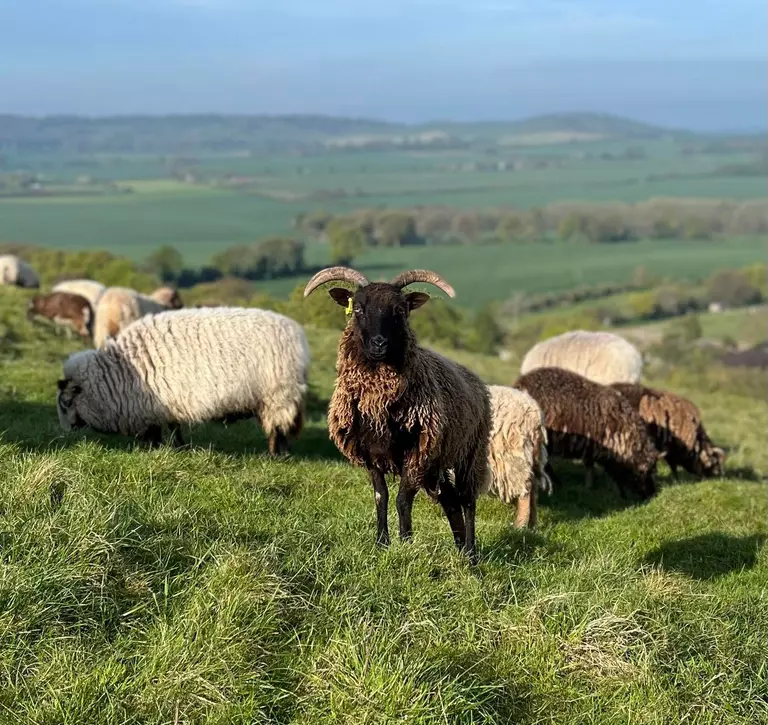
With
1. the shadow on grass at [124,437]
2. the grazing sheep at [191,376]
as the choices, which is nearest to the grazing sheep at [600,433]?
the shadow on grass at [124,437]

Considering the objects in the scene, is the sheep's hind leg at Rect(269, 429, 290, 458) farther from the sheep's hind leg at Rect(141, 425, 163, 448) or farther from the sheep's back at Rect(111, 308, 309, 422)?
the sheep's hind leg at Rect(141, 425, 163, 448)

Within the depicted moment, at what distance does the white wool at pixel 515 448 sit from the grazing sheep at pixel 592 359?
5768 millimetres

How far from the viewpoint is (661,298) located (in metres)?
78.4

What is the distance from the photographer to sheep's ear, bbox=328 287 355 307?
6188 mm

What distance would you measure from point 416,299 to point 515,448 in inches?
120

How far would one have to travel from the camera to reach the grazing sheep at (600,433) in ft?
34.8

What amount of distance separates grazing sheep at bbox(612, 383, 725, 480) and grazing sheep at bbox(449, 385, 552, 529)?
425 centimetres

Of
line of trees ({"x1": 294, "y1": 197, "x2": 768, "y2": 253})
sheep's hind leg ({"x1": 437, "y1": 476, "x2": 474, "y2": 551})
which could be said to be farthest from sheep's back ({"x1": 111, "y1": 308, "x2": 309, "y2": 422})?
line of trees ({"x1": 294, "y1": 197, "x2": 768, "y2": 253})

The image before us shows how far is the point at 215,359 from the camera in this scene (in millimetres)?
9320

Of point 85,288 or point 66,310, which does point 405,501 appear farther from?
point 85,288

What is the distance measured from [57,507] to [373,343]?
7.39ft

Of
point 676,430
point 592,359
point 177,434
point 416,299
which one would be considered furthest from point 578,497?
point 416,299

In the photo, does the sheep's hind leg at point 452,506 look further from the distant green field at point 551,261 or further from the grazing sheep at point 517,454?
the distant green field at point 551,261

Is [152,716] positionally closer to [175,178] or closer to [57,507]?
[57,507]
